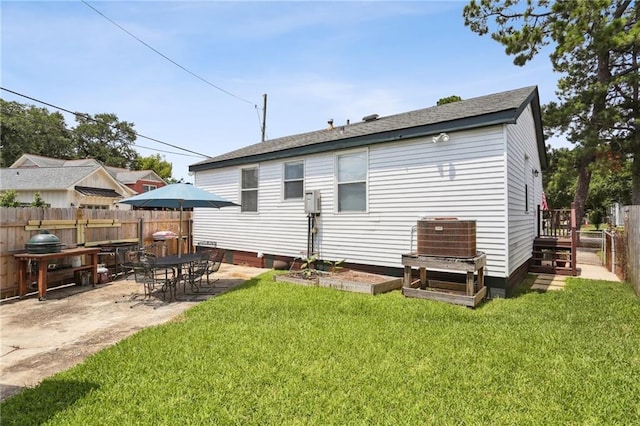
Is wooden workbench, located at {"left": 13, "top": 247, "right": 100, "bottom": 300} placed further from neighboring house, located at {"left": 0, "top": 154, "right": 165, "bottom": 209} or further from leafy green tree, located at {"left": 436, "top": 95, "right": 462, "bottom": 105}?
leafy green tree, located at {"left": 436, "top": 95, "right": 462, "bottom": 105}

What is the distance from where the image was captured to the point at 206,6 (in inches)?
312

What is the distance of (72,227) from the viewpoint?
7.54 metres

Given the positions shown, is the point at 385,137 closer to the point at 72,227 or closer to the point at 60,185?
the point at 72,227

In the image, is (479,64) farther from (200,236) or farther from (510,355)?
(200,236)

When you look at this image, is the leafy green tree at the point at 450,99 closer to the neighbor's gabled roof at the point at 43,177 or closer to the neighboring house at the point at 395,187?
the neighboring house at the point at 395,187

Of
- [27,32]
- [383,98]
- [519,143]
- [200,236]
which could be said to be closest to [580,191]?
[383,98]

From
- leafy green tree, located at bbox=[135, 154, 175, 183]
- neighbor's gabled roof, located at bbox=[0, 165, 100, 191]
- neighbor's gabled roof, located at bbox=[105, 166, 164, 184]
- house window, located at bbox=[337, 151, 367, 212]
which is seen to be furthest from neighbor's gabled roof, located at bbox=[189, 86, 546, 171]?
leafy green tree, located at bbox=[135, 154, 175, 183]

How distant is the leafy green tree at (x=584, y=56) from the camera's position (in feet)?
41.6

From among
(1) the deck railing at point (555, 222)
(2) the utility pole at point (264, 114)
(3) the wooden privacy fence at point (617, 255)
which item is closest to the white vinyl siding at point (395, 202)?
(3) the wooden privacy fence at point (617, 255)

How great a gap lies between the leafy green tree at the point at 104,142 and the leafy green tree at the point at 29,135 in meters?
1.90

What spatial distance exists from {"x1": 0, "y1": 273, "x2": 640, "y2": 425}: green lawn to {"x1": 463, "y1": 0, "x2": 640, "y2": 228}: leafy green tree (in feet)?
40.0

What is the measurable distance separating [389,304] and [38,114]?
55.3 metres

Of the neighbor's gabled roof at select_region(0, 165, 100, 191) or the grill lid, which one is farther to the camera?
the neighbor's gabled roof at select_region(0, 165, 100, 191)

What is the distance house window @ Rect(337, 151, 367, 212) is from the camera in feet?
24.4
